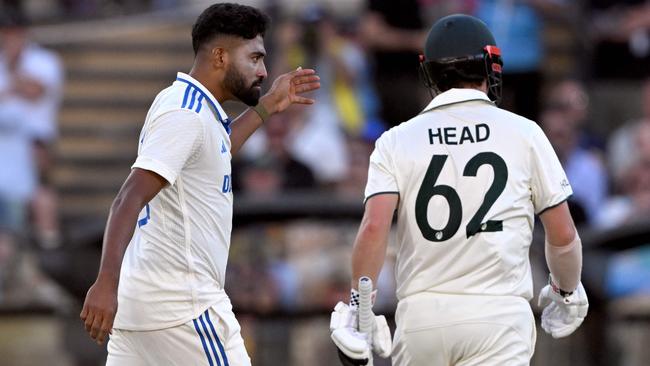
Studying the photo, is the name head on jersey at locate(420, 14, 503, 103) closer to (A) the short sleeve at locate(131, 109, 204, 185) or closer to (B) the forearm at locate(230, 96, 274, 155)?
(B) the forearm at locate(230, 96, 274, 155)

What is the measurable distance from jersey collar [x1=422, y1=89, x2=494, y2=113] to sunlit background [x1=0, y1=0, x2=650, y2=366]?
3856mm

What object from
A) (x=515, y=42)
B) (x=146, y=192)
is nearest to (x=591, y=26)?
(x=515, y=42)

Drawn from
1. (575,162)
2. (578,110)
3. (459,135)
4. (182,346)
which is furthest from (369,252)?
(578,110)

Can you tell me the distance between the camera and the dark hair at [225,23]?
6.59 m

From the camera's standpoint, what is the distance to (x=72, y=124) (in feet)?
52.4

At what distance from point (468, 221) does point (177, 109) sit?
1.32 meters

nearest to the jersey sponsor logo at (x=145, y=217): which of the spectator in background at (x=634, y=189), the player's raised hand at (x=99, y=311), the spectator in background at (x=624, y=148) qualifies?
the player's raised hand at (x=99, y=311)

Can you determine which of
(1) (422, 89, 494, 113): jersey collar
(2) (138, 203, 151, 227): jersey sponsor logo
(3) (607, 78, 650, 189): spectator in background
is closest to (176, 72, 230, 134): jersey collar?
(2) (138, 203, 151, 227): jersey sponsor logo

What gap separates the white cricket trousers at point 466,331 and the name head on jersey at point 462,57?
96 centimetres

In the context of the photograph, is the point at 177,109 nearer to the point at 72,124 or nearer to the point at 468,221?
the point at 468,221

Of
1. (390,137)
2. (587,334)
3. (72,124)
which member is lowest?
(587,334)

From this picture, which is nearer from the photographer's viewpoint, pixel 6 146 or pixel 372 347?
pixel 372 347

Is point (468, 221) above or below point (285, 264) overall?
above

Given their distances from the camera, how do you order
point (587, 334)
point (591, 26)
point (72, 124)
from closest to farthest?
point (587, 334) → point (591, 26) → point (72, 124)
